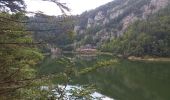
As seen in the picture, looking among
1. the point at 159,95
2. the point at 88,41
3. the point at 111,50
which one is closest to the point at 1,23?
the point at 159,95

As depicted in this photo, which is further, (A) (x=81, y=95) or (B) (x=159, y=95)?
(B) (x=159, y=95)

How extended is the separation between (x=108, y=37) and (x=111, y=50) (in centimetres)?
3985

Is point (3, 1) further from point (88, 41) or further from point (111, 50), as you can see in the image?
point (88, 41)

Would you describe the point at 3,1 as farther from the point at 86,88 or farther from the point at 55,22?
the point at 86,88

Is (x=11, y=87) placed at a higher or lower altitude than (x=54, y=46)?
lower

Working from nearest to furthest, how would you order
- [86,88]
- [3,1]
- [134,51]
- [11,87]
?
[11,87] < [3,1] < [86,88] < [134,51]

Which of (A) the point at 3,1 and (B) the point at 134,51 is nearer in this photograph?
(A) the point at 3,1

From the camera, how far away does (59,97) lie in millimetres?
7074

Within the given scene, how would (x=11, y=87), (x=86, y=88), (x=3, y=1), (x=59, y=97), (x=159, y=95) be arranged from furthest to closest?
(x=159, y=95) → (x=86, y=88) → (x=59, y=97) → (x=3, y=1) → (x=11, y=87)

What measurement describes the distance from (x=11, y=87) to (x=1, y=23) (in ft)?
3.43

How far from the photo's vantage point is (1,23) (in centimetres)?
568

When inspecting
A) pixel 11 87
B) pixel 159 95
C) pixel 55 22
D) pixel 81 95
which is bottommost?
pixel 159 95

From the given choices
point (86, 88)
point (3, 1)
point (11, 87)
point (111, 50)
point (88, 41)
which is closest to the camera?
point (11, 87)

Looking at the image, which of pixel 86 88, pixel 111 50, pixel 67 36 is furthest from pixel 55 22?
pixel 111 50
